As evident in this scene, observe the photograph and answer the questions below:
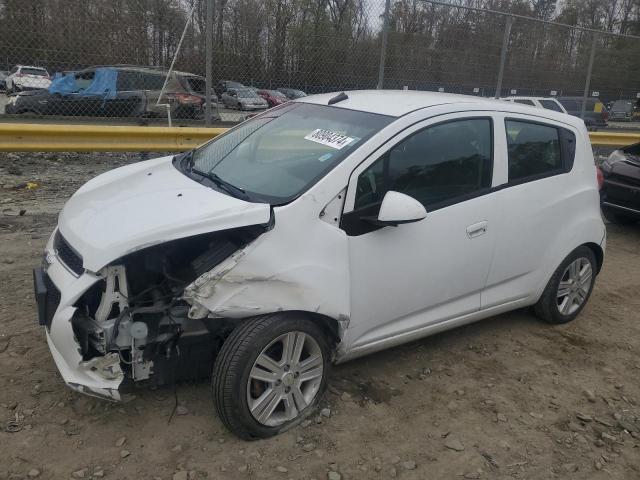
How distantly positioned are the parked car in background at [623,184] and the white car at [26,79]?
6.98 m

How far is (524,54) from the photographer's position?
10.0 meters

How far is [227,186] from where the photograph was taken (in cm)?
313

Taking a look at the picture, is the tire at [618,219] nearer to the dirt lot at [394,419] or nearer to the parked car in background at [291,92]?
the dirt lot at [394,419]

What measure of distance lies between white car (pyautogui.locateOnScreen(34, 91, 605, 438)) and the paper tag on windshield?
0.01 metres

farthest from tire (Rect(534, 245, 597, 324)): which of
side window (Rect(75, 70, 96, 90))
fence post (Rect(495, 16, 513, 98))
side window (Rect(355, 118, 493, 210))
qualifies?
fence post (Rect(495, 16, 513, 98))

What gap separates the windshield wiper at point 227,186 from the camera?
9.81 feet

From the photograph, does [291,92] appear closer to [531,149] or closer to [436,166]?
[531,149]

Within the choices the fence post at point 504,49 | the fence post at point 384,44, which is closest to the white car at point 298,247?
the fence post at point 384,44

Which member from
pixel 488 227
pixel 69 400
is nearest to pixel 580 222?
pixel 488 227

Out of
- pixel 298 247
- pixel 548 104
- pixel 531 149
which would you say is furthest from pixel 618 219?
pixel 298 247

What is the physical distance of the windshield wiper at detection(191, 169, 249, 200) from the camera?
2990mm

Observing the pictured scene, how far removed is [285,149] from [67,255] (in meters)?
1.36

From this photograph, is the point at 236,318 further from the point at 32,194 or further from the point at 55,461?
the point at 32,194

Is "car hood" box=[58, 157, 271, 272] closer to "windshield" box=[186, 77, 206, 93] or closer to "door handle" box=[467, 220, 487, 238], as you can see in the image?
"door handle" box=[467, 220, 487, 238]
